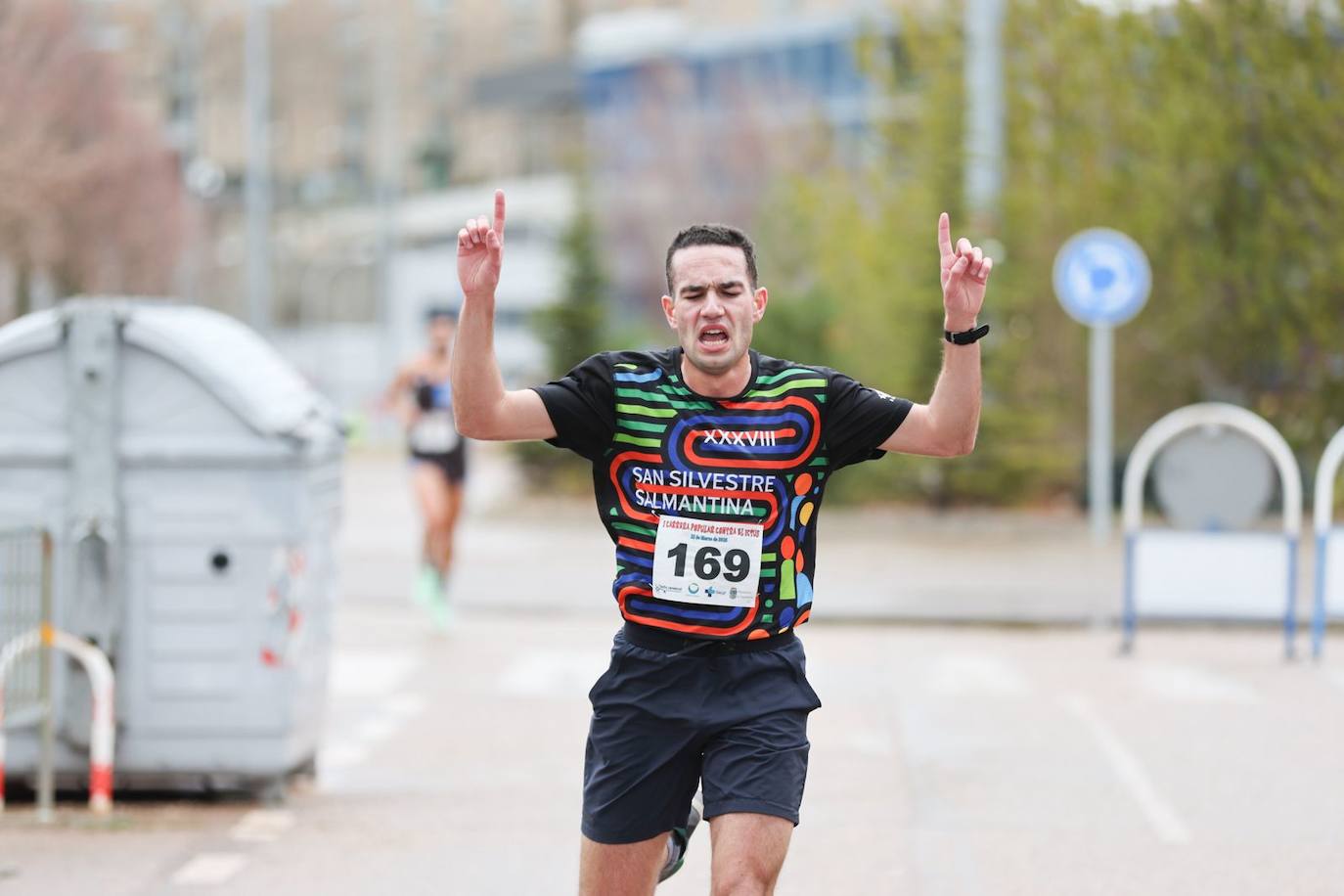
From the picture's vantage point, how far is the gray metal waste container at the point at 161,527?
8.13m

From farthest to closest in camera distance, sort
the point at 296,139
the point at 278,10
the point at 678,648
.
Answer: the point at 296,139, the point at 278,10, the point at 678,648

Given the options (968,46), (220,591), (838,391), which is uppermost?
(968,46)

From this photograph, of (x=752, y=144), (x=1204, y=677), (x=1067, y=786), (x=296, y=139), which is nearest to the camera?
(x=1067, y=786)

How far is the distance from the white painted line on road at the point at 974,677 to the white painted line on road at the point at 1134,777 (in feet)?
1.76

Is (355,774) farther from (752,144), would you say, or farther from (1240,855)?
(752,144)

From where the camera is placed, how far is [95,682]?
7973mm

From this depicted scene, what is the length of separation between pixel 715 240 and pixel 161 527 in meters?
3.72

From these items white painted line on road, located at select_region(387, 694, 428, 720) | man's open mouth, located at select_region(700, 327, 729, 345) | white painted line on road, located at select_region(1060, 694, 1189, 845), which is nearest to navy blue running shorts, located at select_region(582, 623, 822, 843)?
man's open mouth, located at select_region(700, 327, 729, 345)

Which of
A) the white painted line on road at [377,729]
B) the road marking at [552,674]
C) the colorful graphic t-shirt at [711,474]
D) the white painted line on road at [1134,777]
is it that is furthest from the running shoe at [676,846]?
the road marking at [552,674]

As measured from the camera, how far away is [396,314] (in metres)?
78.7

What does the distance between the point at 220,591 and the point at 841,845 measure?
2.38m

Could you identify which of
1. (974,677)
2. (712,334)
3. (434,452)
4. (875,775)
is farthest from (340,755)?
(712,334)

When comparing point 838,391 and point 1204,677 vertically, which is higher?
point 838,391

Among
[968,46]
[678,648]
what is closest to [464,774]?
[678,648]
